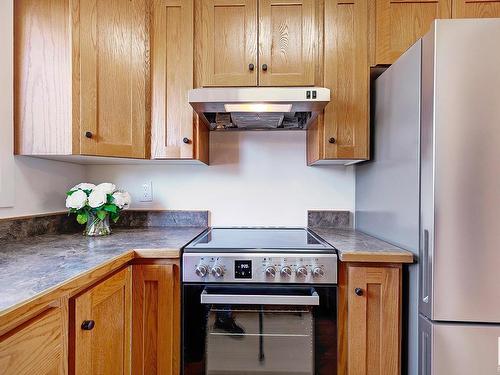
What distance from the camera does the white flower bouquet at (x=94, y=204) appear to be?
1.48 meters

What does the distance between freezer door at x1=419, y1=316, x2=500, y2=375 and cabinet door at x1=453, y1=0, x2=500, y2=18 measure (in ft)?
4.72

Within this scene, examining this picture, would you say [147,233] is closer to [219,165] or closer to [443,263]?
[219,165]

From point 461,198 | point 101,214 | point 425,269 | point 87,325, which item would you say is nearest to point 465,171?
point 461,198

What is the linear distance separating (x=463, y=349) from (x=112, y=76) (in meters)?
1.83

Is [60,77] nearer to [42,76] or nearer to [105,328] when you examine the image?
[42,76]

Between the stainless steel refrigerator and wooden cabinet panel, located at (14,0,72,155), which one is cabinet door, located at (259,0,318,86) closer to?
the stainless steel refrigerator

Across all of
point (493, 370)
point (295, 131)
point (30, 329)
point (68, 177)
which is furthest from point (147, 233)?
point (493, 370)

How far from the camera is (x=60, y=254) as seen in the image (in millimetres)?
1092

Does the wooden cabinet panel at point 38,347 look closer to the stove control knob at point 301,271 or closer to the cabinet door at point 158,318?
the cabinet door at point 158,318

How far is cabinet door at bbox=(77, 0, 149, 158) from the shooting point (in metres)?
1.33

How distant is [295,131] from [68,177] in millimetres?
1395

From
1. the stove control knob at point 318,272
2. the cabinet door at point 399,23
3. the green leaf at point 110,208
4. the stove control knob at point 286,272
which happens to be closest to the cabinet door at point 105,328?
the green leaf at point 110,208

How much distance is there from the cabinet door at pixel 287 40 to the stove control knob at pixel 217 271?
36.7 inches

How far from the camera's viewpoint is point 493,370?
1.02 m
